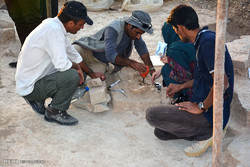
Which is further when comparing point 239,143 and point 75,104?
point 75,104

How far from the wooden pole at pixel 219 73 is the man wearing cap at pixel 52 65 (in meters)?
1.72

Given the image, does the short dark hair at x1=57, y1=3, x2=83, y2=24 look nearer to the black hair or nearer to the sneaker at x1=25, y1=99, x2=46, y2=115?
the black hair

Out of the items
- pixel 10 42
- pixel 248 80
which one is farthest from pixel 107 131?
pixel 10 42

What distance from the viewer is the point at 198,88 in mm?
3064

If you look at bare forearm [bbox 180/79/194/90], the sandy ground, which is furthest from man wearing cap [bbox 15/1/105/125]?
bare forearm [bbox 180/79/194/90]

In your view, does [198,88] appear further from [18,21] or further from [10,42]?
[10,42]

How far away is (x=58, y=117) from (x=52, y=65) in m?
0.60

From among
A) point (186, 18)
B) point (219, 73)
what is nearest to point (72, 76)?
point (186, 18)

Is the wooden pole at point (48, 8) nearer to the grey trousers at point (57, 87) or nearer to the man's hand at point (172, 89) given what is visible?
the grey trousers at point (57, 87)

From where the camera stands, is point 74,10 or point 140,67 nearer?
point 74,10

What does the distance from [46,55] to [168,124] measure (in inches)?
59.6

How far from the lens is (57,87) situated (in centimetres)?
366

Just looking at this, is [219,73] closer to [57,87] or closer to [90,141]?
[90,141]

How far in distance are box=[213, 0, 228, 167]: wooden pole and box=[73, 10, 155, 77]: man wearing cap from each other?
1941 millimetres
